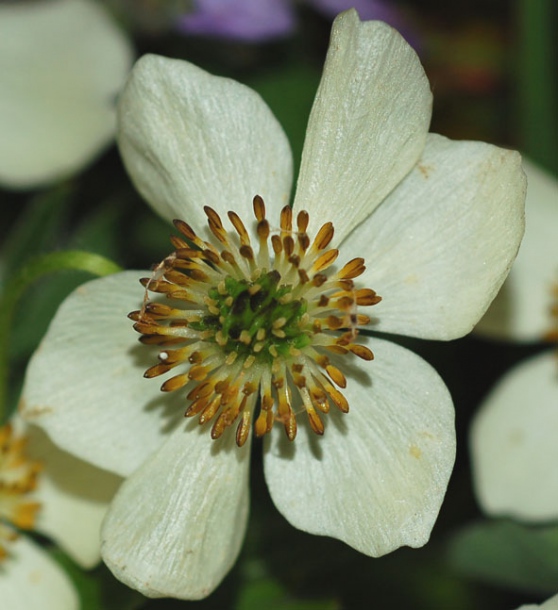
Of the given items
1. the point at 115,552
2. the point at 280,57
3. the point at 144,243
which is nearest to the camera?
the point at 115,552

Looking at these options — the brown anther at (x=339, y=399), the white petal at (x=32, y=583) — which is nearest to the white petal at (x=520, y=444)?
the brown anther at (x=339, y=399)

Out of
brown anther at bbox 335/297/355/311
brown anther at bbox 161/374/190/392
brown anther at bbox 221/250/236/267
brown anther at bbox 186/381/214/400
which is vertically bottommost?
brown anther at bbox 186/381/214/400

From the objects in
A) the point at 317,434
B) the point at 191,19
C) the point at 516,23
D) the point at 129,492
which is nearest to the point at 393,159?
the point at 317,434

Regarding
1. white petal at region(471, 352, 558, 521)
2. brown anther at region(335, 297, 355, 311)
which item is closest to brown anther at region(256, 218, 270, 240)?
brown anther at region(335, 297, 355, 311)

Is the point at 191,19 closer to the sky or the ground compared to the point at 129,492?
closer to the sky

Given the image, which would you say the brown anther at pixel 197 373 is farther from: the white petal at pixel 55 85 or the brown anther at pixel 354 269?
the white petal at pixel 55 85

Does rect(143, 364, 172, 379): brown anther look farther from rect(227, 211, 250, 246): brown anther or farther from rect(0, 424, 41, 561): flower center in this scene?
rect(0, 424, 41, 561): flower center

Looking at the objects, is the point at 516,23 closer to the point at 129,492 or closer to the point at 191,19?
the point at 191,19
